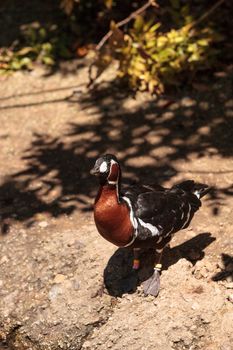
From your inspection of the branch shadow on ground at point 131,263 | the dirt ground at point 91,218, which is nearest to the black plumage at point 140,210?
the branch shadow on ground at point 131,263

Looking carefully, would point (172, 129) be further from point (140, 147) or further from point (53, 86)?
point (53, 86)

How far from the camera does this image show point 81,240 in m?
6.31

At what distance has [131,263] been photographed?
597 cm

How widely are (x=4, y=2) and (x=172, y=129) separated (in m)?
4.04

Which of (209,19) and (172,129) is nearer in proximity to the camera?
(172,129)

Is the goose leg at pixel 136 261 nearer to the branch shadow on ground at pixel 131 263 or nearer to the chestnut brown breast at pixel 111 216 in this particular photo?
the branch shadow on ground at pixel 131 263

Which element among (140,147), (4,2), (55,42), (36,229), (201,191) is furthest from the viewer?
(4,2)

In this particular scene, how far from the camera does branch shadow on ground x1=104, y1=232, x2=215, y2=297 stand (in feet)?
19.0

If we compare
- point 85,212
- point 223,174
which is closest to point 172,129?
point 223,174

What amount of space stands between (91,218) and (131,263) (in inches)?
33.2

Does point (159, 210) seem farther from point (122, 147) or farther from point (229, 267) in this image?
point (122, 147)

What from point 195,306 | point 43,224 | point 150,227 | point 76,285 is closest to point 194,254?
point 195,306

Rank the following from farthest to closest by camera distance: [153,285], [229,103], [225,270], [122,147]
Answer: [229,103], [122,147], [225,270], [153,285]

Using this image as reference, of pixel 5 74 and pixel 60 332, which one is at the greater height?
pixel 5 74
